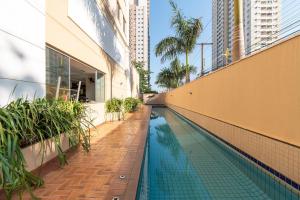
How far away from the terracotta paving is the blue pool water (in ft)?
0.94

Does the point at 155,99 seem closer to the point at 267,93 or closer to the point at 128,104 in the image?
the point at 128,104

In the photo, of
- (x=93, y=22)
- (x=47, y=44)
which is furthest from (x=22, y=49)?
(x=93, y=22)

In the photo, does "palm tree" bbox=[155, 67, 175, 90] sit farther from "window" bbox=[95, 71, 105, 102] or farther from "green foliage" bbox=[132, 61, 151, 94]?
"window" bbox=[95, 71, 105, 102]

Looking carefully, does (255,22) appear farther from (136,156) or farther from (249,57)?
(136,156)

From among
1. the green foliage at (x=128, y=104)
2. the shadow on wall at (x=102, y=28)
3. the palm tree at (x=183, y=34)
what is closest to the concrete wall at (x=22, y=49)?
the shadow on wall at (x=102, y=28)

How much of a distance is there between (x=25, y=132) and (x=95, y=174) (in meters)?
1.18

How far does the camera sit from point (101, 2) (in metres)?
10.9

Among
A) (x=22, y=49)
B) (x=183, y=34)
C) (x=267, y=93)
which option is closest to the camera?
(x=22, y=49)

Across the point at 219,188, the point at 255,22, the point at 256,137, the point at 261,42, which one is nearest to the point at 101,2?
the point at 255,22

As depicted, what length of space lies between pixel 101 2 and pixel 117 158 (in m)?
8.32

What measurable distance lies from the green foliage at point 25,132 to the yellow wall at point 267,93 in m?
3.55

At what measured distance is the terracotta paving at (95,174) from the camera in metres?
3.08

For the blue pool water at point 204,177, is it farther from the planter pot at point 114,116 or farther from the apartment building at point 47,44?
the planter pot at point 114,116

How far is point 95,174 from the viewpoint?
3.80 meters
